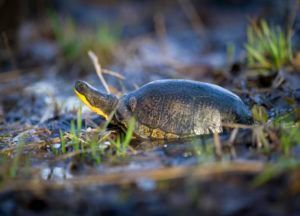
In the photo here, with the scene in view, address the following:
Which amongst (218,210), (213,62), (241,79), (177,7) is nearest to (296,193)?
(218,210)

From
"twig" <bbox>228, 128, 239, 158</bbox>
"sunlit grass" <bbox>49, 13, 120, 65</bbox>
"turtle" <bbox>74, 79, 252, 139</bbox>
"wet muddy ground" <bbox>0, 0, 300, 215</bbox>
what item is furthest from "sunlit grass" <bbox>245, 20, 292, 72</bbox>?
"sunlit grass" <bbox>49, 13, 120, 65</bbox>

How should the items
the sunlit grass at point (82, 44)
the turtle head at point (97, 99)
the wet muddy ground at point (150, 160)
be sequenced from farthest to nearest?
the sunlit grass at point (82, 44), the turtle head at point (97, 99), the wet muddy ground at point (150, 160)

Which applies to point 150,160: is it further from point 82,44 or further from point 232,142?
point 82,44

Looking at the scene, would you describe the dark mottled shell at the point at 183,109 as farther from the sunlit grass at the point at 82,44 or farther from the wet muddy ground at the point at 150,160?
the sunlit grass at the point at 82,44

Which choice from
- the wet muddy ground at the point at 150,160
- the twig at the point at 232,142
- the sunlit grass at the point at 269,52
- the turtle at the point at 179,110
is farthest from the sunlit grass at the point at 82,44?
the twig at the point at 232,142

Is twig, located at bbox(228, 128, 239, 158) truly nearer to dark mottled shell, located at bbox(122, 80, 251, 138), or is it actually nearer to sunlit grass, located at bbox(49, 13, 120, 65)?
dark mottled shell, located at bbox(122, 80, 251, 138)

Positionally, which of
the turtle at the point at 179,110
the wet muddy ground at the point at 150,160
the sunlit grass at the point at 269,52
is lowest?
the wet muddy ground at the point at 150,160

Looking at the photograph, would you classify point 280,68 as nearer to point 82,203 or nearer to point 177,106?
point 177,106
